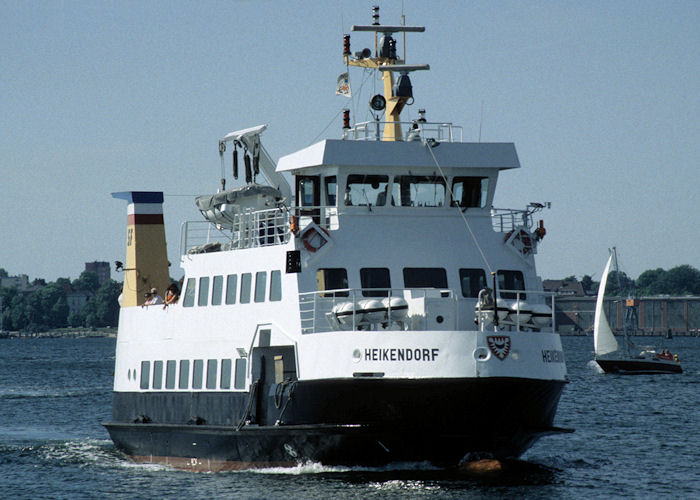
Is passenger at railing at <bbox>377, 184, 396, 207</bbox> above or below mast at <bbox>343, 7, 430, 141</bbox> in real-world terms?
below

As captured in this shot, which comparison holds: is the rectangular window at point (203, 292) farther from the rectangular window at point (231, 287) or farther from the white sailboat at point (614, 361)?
the white sailboat at point (614, 361)

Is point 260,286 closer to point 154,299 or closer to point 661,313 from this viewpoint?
point 154,299

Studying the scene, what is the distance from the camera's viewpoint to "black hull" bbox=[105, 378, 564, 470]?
21.7 meters

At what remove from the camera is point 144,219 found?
33.1 meters

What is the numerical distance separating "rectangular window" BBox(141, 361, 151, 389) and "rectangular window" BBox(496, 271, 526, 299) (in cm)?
921

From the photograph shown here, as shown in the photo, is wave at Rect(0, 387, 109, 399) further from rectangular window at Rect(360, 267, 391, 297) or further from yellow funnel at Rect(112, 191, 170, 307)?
rectangular window at Rect(360, 267, 391, 297)

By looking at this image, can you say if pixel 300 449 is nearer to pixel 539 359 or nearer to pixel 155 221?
pixel 539 359

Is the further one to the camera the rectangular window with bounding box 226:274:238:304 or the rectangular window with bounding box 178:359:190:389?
the rectangular window with bounding box 178:359:190:389

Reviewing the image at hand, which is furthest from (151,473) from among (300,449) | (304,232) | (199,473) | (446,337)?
Result: (446,337)

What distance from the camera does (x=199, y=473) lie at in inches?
1013

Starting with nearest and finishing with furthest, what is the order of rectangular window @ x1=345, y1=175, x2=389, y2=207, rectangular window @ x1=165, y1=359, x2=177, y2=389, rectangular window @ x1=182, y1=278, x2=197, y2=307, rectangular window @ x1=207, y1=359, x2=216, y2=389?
rectangular window @ x1=345, y1=175, x2=389, y2=207 → rectangular window @ x1=207, y1=359, x2=216, y2=389 → rectangular window @ x1=182, y1=278, x2=197, y2=307 → rectangular window @ x1=165, y1=359, x2=177, y2=389

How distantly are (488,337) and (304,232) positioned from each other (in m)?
4.62

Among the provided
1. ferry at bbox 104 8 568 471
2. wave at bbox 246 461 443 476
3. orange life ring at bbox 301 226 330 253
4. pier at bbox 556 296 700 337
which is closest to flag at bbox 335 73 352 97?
ferry at bbox 104 8 568 471

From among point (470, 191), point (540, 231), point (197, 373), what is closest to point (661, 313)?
point (540, 231)
